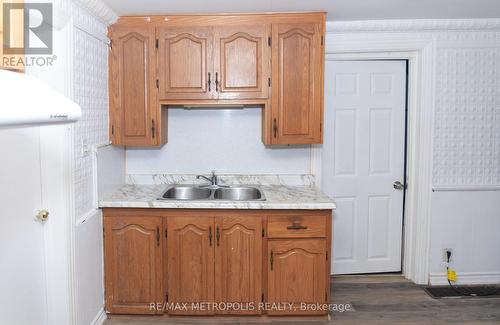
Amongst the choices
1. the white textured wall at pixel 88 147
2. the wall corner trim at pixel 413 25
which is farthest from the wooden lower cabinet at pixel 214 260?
the wall corner trim at pixel 413 25

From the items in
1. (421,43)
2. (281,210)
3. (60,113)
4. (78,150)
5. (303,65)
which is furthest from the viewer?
(421,43)

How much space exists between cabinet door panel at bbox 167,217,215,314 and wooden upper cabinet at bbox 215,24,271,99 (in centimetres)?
98

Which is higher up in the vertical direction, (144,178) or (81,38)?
(81,38)

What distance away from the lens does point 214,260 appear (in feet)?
9.36

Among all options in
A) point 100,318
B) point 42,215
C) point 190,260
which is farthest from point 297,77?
point 100,318

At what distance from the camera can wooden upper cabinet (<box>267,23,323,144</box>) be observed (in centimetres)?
298

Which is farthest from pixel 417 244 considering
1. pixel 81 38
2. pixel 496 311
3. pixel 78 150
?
pixel 81 38

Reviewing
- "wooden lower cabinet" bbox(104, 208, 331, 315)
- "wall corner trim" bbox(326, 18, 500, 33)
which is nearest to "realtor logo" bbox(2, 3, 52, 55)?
"wooden lower cabinet" bbox(104, 208, 331, 315)

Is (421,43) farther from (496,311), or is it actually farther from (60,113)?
(60,113)

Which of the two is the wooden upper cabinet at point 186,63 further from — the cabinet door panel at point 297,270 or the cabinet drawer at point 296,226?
the cabinet door panel at point 297,270

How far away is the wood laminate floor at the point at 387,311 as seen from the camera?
2.88m

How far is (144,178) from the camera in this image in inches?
137

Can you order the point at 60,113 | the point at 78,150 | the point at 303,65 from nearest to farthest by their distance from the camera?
the point at 60,113
the point at 78,150
the point at 303,65

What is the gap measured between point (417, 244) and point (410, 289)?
14.9 inches
